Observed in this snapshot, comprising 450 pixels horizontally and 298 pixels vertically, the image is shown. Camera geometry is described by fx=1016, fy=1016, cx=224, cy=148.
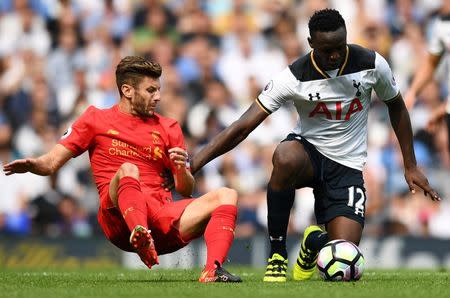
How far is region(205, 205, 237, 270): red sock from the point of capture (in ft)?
21.8

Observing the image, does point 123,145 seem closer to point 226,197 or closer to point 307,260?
point 226,197

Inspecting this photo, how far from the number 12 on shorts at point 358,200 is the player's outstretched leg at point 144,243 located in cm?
193

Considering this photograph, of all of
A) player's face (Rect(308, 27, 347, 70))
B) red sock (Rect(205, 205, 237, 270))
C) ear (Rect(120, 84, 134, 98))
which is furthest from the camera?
ear (Rect(120, 84, 134, 98))

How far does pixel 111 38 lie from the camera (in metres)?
14.6

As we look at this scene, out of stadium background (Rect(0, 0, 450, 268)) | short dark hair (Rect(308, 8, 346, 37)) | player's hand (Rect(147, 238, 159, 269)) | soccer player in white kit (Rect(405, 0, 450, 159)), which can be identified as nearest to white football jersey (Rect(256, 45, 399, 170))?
short dark hair (Rect(308, 8, 346, 37))

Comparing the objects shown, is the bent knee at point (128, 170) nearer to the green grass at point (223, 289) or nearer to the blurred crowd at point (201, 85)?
the green grass at point (223, 289)

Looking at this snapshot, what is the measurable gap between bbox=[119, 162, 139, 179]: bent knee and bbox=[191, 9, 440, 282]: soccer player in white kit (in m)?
0.53

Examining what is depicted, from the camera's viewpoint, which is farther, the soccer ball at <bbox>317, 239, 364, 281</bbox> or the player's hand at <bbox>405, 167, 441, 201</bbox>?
the player's hand at <bbox>405, 167, 441, 201</bbox>

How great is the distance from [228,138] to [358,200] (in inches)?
45.8

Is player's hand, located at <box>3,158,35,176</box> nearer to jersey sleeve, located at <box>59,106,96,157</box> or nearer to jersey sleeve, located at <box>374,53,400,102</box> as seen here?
jersey sleeve, located at <box>59,106,96,157</box>

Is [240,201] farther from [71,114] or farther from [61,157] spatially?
[61,157]

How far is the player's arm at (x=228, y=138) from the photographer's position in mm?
7246

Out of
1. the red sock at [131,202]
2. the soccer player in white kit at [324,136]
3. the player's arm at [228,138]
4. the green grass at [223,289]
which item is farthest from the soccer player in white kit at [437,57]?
the red sock at [131,202]

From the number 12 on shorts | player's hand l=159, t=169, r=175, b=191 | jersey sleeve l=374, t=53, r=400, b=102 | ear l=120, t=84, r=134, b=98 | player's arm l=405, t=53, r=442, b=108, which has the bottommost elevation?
the number 12 on shorts
